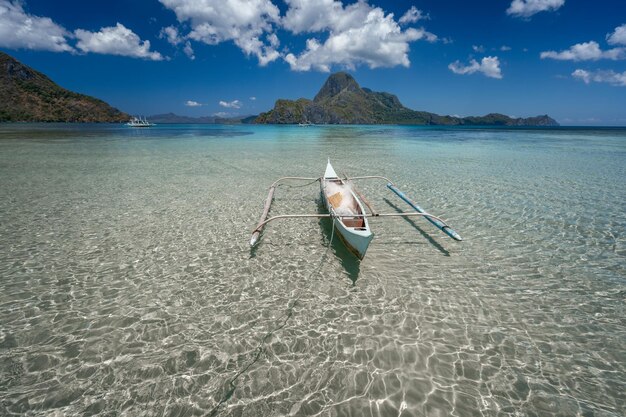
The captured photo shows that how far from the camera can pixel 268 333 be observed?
591 cm

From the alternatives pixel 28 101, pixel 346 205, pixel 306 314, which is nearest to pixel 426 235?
pixel 346 205

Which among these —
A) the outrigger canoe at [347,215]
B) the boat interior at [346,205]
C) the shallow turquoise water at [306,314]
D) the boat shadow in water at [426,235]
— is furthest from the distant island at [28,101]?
the boat shadow in water at [426,235]

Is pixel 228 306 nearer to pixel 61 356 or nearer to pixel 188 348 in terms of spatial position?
pixel 188 348

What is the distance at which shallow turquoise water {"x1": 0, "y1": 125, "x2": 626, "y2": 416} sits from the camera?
4598mm

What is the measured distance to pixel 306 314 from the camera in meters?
6.49

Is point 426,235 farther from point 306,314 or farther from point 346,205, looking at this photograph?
point 306,314

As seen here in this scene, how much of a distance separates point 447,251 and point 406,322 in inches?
169

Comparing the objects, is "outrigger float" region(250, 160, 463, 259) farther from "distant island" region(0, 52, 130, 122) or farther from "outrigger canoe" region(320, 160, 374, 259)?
"distant island" region(0, 52, 130, 122)

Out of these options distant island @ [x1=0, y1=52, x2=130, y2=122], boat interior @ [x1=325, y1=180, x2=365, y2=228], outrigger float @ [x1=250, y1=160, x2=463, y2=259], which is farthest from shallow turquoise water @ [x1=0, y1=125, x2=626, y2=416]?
distant island @ [x1=0, y1=52, x2=130, y2=122]

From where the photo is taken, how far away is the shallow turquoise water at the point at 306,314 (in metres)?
4.60

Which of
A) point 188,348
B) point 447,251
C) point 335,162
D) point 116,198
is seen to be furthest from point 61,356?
point 335,162

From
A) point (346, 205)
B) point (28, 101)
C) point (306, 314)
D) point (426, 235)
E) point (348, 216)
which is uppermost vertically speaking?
point (28, 101)

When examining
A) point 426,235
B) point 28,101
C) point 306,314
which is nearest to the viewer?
point 306,314

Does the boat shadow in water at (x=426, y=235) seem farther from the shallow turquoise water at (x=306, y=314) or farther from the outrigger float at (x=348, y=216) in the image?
the outrigger float at (x=348, y=216)
